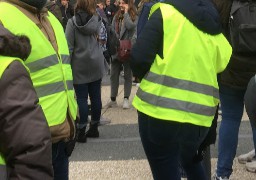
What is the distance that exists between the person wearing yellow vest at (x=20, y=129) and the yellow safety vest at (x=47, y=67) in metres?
0.76

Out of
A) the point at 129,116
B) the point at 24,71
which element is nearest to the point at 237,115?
the point at 24,71

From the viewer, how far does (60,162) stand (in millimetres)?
3051

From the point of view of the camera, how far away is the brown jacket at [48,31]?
9.22 ft

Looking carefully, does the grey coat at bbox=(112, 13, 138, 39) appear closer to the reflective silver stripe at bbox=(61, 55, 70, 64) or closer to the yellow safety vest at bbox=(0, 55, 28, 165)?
the reflective silver stripe at bbox=(61, 55, 70, 64)

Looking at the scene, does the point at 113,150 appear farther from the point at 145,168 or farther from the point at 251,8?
the point at 251,8

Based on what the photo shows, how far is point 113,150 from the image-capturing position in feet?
18.2

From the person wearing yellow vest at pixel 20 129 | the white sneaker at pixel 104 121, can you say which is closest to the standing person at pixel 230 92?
the person wearing yellow vest at pixel 20 129

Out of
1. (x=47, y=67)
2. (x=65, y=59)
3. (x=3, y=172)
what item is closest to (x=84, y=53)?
(x=65, y=59)

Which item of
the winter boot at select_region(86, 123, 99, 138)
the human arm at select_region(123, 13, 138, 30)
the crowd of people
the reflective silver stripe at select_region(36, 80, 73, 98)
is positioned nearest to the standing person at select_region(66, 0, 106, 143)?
the winter boot at select_region(86, 123, 99, 138)

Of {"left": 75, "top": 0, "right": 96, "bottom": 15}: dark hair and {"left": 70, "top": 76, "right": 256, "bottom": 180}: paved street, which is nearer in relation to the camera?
{"left": 70, "top": 76, "right": 256, "bottom": 180}: paved street

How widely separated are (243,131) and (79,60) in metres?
2.15

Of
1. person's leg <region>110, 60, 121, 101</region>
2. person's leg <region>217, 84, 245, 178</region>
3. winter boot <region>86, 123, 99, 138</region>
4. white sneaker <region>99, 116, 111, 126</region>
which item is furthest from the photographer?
person's leg <region>110, 60, 121, 101</region>

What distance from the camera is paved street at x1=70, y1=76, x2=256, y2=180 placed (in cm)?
469

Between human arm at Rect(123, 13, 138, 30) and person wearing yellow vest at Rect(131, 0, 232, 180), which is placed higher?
person wearing yellow vest at Rect(131, 0, 232, 180)
